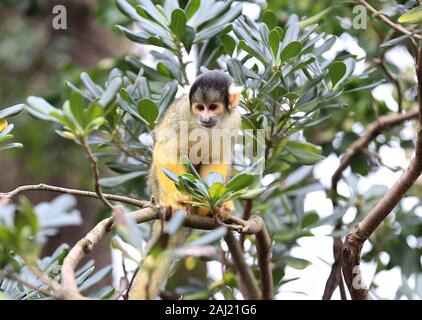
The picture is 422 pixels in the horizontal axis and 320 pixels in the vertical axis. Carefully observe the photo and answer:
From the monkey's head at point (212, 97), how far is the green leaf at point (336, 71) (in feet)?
1.58

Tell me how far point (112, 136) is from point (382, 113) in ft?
5.88

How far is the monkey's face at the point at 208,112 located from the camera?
10.6 feet

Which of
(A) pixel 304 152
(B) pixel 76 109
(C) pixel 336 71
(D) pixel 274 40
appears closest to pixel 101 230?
(B) pixel 76 109

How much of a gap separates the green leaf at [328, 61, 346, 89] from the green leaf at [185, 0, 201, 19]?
643mm

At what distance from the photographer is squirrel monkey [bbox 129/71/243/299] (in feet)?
10.1

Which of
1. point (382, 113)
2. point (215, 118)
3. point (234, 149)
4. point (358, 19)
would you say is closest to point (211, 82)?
point (215, 118)

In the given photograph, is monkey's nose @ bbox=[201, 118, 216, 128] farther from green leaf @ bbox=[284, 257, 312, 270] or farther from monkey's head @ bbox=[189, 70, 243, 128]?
green leaf @ bbox=[284, 257, 312, 270]

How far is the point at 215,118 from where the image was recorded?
3.27 metres

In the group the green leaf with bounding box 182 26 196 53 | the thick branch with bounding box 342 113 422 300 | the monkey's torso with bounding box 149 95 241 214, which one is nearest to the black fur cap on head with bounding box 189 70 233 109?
the monkey's torso with bounding box 149 95 241 214

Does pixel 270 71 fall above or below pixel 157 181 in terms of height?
above

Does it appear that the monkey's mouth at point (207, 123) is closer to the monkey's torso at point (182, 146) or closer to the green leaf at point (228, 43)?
the monkey's torso at point (182, 146)

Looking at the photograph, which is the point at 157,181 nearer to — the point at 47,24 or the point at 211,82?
the point at 211,82

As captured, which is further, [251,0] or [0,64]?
[0,64]

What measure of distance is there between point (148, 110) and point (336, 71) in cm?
82
